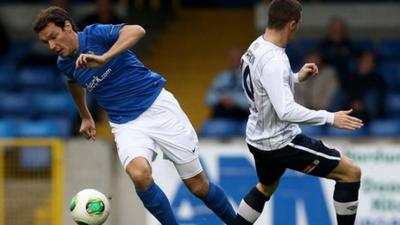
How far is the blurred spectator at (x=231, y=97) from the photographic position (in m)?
14.3

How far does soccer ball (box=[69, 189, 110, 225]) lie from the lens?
8.83 metres

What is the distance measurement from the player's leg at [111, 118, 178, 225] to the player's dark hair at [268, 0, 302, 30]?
1.21m

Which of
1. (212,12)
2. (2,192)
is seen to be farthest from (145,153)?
(212,12)

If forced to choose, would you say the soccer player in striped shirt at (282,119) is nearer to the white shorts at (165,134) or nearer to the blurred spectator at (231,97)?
the white shorts at (165,134)

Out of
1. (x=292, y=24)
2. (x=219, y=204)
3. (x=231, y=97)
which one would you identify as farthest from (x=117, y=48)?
(x=231, y=97)

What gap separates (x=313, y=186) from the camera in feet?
39.7

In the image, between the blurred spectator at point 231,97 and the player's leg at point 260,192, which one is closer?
the player's leg at point 260,192

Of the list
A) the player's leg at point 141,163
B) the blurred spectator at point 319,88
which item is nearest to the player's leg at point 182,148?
the player's leg at point 141,163

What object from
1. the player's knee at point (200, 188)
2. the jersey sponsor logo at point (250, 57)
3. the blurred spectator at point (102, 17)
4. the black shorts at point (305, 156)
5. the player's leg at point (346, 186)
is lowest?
the blurred spectator at point (102, 17)

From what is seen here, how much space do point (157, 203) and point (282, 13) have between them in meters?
1.59

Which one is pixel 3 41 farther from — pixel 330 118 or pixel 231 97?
pixel 330 118

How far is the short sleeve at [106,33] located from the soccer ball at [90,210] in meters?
1.12

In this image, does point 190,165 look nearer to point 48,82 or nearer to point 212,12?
point 48,82

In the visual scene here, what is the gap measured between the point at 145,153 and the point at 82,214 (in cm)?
62
